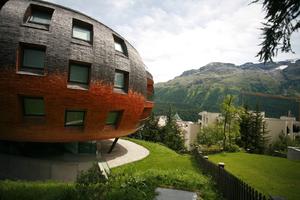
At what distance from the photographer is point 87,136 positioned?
2005 cm

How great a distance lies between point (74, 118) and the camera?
749 inches

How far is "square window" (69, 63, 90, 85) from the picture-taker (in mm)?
18156

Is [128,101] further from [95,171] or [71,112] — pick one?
[95,171]

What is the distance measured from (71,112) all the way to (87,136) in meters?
2.55

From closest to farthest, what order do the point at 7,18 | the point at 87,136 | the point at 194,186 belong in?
the point at 194,186 < the point at 7,18 < the point at 87,136

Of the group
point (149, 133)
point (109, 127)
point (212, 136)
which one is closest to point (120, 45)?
point (109, 127)

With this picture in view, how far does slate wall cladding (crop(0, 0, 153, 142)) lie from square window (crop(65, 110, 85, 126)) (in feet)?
1.45

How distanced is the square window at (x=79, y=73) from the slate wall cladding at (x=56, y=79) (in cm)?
59

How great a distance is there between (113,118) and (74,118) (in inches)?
152

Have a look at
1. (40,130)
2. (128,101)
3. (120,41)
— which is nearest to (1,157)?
(40,130)

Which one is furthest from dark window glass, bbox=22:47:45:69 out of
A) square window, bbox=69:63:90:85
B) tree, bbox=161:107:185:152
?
tree, bbox=161:107:185:152

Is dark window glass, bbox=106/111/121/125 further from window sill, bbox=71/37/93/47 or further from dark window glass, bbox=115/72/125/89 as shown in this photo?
window sill, bbox=71/37/93/47

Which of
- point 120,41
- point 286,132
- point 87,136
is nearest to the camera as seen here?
point 87,136

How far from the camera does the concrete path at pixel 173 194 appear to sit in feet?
37.1
